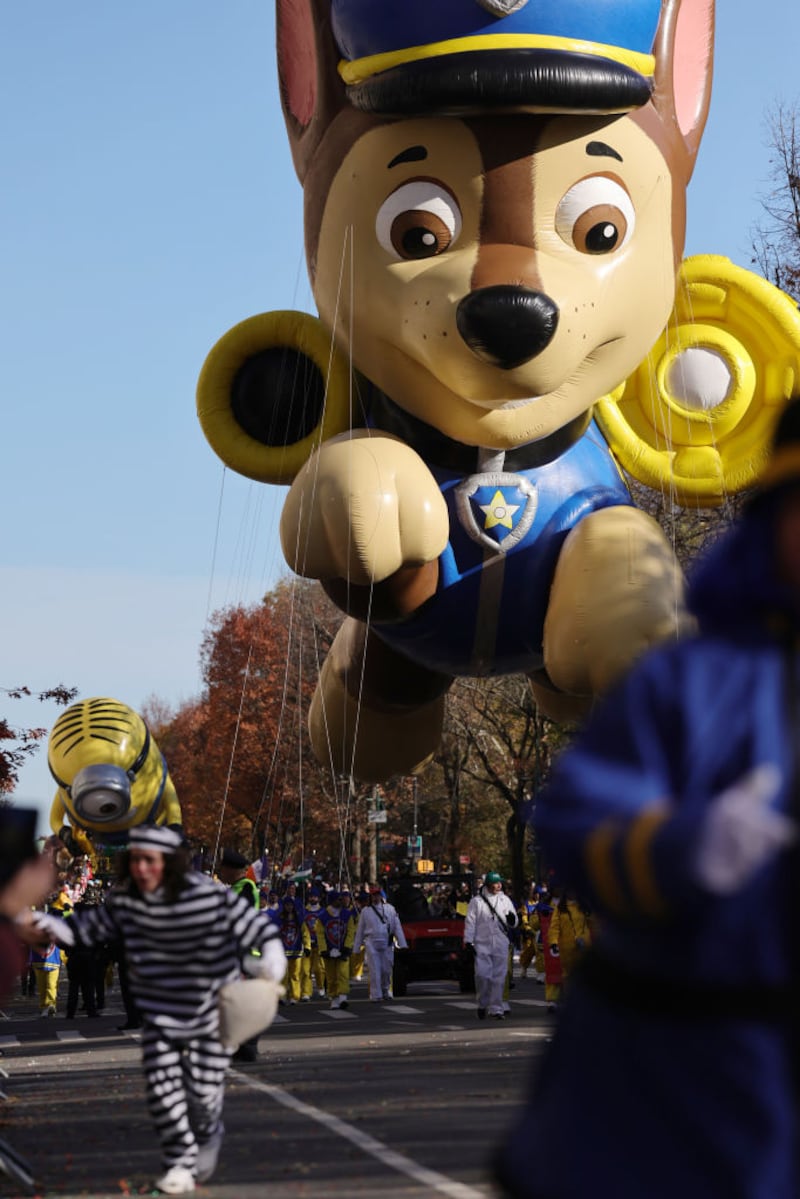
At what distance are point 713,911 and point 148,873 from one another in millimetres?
5016

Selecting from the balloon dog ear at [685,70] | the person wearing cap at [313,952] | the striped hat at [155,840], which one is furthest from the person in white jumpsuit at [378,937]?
the striped hat at [155,840]

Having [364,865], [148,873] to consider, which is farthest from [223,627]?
[148,873]

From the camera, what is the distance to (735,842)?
279cm

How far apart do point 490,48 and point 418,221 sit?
43.7 inches

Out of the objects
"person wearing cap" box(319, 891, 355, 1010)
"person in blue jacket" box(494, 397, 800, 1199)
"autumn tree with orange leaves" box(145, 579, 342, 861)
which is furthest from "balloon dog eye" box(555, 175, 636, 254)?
"autumn tree with orange leaves" box(145, 579, 342, 861)

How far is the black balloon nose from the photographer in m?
10.6

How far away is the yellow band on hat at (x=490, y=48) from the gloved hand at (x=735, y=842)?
8.59 m

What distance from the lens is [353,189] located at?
450 inches

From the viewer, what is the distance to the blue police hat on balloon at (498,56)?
34.7ft

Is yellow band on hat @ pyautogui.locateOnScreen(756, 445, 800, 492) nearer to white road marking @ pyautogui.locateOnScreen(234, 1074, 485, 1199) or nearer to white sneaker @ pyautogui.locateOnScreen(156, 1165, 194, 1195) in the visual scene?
white road marking @ pyautogui.locateOnScreen(234, 1074, 485, 1199)

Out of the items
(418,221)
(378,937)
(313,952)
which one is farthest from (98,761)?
(418,221)

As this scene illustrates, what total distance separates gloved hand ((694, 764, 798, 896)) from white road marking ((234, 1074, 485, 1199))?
4.58 meters

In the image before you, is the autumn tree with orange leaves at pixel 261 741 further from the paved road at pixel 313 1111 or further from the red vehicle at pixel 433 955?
the paved road at pixel 313 1111

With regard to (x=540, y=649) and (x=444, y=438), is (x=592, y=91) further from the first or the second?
(x=540, y=649)
